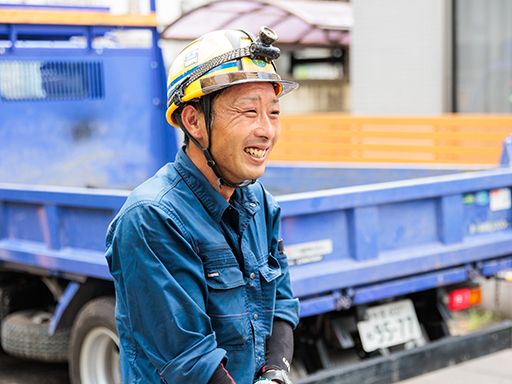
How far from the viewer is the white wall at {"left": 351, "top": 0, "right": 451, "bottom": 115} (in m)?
11.5

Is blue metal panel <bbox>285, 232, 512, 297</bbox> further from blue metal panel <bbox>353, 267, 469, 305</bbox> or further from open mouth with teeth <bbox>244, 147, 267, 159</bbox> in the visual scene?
open mouth with teeth <bbox>244, 147, 267, 159</bbox>

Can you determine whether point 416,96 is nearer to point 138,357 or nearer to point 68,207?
point 68,207

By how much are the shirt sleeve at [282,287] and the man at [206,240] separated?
128 mm

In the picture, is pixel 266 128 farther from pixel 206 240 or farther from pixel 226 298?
pixel 226 298

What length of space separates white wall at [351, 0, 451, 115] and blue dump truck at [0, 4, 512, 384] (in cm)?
558

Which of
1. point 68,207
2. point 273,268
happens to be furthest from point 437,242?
point 273,268

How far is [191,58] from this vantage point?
2348 millimetres

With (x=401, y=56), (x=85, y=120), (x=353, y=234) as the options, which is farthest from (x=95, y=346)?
(x=401, y=56)

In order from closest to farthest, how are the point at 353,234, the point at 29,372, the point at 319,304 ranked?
the point at 319,304 < the point at 353,234 < the point at 29,372

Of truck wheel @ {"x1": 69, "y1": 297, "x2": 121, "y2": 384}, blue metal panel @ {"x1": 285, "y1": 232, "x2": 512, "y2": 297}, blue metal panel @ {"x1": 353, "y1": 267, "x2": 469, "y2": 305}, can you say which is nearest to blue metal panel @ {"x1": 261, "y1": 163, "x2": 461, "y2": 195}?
blue metal panel @ {"x1": 285, "y1": 232, "x2": 512, "y2": 297}

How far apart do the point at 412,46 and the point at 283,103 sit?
846cm

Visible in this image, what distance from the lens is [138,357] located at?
2275 millimetres

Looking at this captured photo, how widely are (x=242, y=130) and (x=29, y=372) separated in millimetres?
4332

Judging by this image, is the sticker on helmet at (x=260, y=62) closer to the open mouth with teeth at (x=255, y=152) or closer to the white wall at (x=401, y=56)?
the open mouth with teeth at (x=255, y=152)
